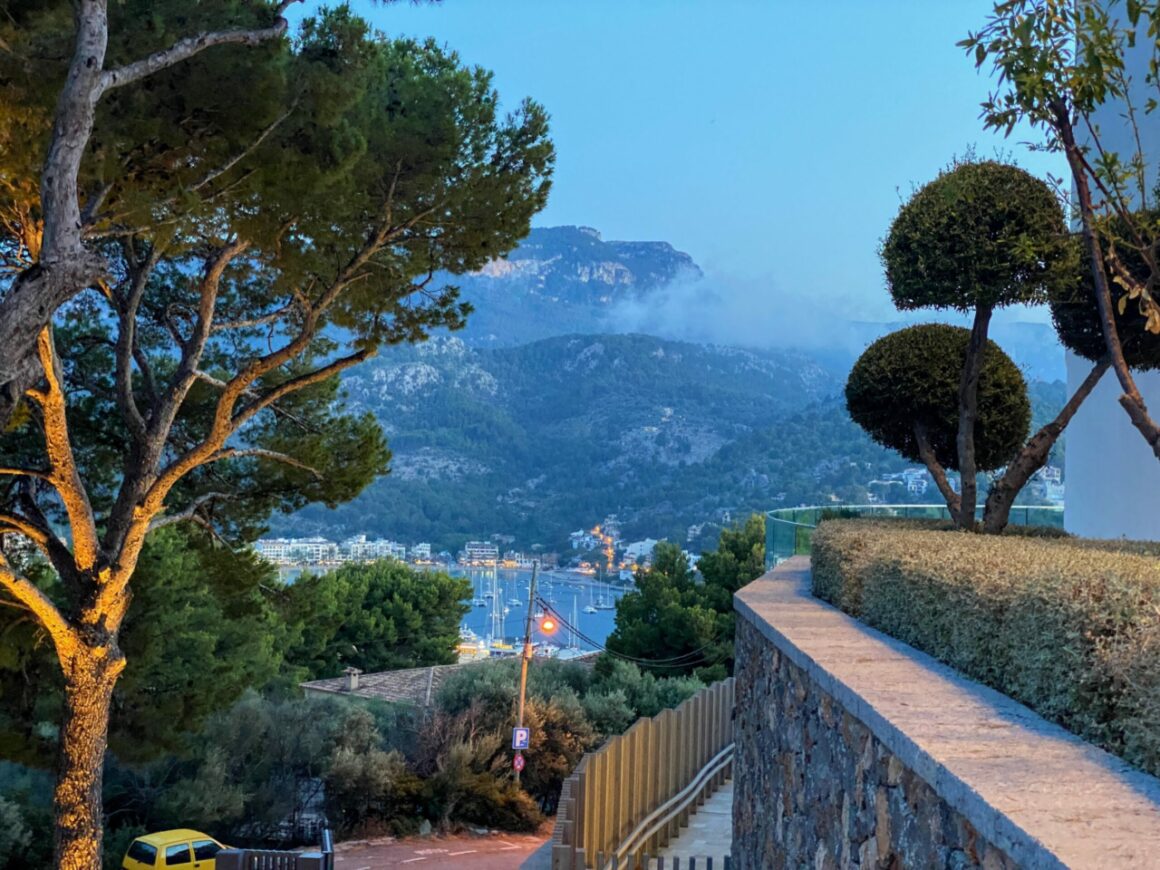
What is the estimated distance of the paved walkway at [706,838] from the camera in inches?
355

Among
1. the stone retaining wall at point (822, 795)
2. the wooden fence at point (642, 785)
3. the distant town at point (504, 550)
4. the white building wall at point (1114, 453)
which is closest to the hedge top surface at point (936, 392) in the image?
the white building wall at point (1114, 453)

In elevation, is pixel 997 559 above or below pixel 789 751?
above

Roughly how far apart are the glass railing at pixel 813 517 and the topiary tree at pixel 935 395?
1.35 meters

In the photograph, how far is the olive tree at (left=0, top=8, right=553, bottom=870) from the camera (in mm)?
8664

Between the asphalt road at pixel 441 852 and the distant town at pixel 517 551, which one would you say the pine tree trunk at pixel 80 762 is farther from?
the distant town at pixel 517 551

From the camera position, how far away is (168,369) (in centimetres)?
1324

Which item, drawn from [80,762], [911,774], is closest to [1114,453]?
[911,774]

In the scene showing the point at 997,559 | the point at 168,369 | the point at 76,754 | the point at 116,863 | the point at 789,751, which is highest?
the point at 168,369

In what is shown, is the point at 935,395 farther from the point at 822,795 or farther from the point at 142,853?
the point at 142,853

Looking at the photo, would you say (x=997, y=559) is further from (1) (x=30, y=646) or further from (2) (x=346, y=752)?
(2) (x=346, y=752)

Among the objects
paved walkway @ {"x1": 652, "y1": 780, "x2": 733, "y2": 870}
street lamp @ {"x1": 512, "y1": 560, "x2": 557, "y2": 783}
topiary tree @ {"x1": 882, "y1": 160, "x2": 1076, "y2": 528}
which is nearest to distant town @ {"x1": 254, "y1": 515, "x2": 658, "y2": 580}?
street lamp @ {"x1": 512, "y1": 560, "x2": 557, "y2": 783}

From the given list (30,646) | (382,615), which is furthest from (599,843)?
(382,615)

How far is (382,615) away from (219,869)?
96.4 ft

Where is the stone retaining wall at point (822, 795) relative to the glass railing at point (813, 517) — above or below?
below
